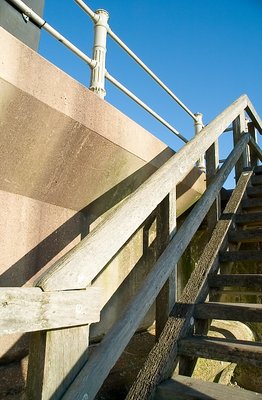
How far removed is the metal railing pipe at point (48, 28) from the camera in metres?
2.09

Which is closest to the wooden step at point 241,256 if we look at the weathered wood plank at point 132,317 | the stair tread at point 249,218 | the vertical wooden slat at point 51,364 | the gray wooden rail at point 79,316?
the weathered wood plank at point 132,317

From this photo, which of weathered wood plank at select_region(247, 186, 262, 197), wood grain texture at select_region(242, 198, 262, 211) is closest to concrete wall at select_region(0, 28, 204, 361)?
wood grain texture at select_region(242, 198, 262, 211)

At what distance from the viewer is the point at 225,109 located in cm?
333

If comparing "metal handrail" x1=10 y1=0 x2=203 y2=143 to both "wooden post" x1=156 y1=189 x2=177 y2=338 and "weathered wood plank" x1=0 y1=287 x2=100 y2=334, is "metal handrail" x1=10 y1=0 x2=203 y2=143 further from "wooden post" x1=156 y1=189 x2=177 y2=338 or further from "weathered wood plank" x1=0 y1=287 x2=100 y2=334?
"weathered wood plank" x1=0 y1=287 x2=100 y2=334

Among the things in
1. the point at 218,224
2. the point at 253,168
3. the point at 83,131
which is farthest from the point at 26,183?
the point at 253,168

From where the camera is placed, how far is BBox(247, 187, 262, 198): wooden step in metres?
3.55

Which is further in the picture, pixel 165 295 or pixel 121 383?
pixel 165 295

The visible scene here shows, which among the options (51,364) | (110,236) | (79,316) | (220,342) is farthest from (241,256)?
(51,364)

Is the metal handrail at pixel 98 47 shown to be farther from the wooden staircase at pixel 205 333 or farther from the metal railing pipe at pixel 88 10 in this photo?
the wooden staircase at pixel 205 333

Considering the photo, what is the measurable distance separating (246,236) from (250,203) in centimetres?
70

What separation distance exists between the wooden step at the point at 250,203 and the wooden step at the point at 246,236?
1.95 feet

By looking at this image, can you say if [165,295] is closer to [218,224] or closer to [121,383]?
[121,383]

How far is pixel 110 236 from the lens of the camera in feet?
4.20

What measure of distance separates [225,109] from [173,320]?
2.35 meters
